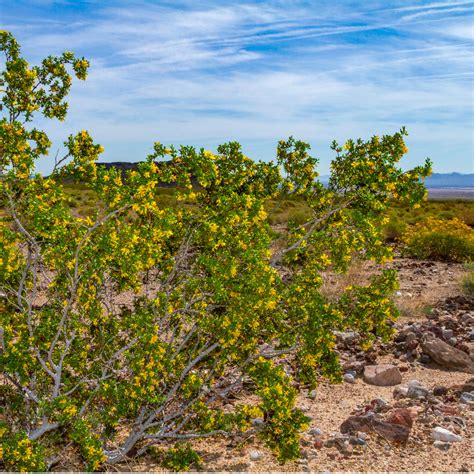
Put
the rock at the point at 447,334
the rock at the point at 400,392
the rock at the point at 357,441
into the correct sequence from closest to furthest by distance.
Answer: the rock at the point at 357,441, the rock at the point at 400,392, the rock at the point at 447,334

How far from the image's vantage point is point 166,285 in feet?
21.3

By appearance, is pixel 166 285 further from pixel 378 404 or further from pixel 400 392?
pixel 400 392

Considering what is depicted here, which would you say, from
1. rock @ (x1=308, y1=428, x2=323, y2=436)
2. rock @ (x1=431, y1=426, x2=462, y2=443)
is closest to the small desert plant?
rock @ (x1=431, y1=426, x2=462, y2=443)

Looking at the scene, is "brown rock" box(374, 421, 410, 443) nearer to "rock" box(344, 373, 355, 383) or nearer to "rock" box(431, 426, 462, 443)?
"rock" box(431, 426, 462, 443)

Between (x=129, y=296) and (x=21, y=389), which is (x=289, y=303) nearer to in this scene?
(x=21, y=389)

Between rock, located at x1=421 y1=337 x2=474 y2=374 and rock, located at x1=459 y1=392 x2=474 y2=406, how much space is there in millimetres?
1450

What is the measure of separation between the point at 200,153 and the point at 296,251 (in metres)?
1.65

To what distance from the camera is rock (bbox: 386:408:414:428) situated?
7.02 meters

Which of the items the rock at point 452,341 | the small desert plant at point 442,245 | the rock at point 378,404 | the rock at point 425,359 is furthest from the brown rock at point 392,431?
the small desert plant at point 442,245

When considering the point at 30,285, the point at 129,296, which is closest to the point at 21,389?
the point at 30,285

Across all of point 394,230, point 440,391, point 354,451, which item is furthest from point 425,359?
point 394,230

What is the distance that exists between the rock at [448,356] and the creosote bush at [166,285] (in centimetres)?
305

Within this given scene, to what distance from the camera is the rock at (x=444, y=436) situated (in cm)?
677

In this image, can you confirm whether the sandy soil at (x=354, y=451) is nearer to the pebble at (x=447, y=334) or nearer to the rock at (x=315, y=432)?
the rock at (x=315, y=432)
